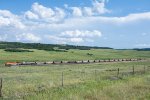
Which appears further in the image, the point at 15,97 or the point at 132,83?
the point at 132,83

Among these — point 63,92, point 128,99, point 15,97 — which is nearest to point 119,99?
point 128,99

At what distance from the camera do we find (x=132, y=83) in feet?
100

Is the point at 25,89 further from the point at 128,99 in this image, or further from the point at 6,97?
the point at 128,99

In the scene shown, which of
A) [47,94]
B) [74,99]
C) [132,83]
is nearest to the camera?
[74,99]

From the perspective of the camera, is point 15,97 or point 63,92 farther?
point 63,92

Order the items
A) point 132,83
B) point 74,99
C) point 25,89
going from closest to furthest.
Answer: point 74,99 → point 25,89 → point 132,83

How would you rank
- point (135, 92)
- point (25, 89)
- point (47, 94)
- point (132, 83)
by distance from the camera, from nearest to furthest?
point (47, 94) → point (135, 92) → point (25, 89) → point (132, 83)

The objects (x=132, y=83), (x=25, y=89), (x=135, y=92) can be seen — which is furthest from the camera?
(x=132, y=83)

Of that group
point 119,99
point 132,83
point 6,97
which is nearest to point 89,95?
point 119,99

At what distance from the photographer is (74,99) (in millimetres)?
21156

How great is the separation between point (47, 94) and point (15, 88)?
497 centimetres

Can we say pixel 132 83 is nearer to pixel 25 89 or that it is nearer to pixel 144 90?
pixel 144 90

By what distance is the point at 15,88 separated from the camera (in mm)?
27234

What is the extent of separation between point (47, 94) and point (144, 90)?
24.7 feet
